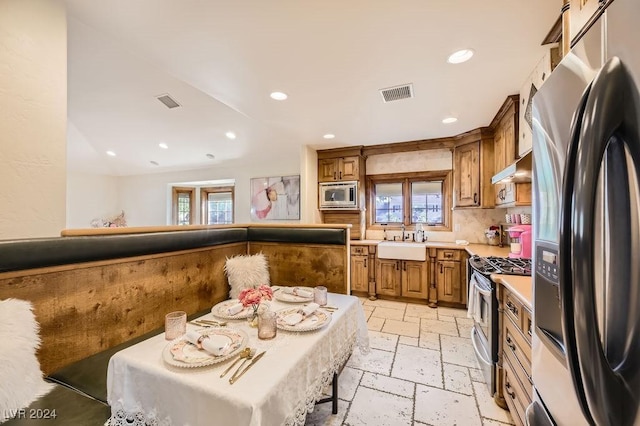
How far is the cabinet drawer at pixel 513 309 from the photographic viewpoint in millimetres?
1455

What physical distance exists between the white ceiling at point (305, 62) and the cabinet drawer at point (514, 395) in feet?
7.04

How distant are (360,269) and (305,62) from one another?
299 centimetres

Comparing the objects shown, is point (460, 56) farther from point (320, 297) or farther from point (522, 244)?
point (320, 297)

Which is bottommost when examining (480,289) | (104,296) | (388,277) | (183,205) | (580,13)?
(388,277)

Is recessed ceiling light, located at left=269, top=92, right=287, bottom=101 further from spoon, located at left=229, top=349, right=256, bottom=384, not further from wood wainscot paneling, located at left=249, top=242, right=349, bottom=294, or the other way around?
spoon, located at left=229, top=349, right=256, bottom=384

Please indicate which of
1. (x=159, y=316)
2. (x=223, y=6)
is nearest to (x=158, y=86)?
(x=223, y=6)

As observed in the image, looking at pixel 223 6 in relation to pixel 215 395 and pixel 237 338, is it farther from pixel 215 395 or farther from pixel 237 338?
pixel 215 395

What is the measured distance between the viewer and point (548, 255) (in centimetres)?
64

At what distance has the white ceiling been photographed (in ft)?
5.19

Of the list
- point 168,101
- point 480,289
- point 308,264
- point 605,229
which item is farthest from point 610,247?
point 168,101

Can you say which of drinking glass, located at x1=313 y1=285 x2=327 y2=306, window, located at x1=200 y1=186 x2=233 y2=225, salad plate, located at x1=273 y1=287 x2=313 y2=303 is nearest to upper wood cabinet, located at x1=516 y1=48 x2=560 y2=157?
drinking glass, located at x1=313 y1=285 x2=327 y2=306

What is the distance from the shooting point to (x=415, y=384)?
2.00 meters

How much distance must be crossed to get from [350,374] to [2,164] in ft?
8.54

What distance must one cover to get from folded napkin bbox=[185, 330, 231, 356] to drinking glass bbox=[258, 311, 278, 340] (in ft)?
0.45
